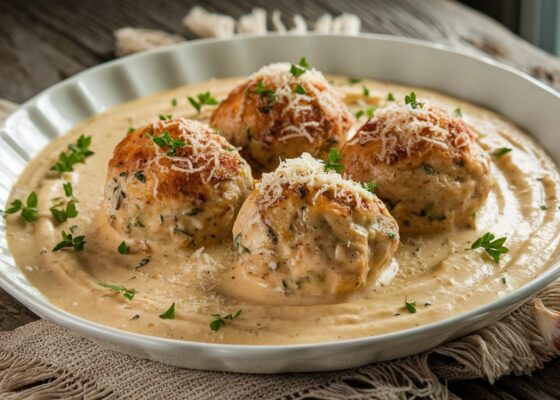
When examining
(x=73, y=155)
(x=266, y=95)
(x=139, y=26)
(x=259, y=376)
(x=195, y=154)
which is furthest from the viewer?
(x=139, y=26)

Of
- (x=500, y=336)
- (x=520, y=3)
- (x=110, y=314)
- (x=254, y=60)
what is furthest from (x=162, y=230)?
(x=520, y=3)

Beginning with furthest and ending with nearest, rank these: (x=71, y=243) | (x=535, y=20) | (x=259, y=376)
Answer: (x=535, y=20)
(x=71, y=243)
(x=259, y=376)

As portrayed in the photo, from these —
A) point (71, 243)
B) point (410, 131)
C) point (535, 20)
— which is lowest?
point (71, 243)

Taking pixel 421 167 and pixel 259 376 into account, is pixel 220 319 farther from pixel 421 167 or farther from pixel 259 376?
pixel 421 167

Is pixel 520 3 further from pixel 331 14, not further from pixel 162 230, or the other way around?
pixel 162 230

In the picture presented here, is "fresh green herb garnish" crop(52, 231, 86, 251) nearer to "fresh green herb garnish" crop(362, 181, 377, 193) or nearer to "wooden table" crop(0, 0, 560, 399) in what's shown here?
"fresh green herb garnish" crop(362, 181, 377, 193)

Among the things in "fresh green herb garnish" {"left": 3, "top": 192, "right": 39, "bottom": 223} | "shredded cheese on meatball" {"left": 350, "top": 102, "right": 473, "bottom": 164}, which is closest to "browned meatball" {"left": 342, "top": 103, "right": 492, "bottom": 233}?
"shredded cheese on meatball" {"left": 350, "top": 102, "right": 473, "bottom": 164}

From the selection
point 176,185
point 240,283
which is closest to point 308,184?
point 240,283
